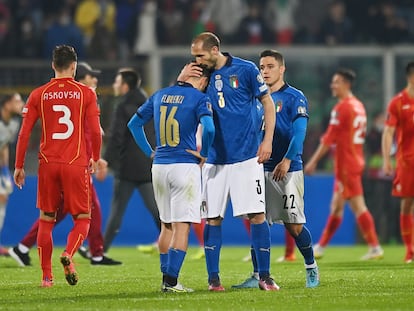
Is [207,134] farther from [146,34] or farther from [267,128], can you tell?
[146,34]

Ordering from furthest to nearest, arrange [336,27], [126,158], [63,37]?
1. [336,27]
2. [63,37]
3. [126,158]

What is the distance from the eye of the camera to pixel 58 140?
1127 cm

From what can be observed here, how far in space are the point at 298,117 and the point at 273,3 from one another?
15096 millimetres

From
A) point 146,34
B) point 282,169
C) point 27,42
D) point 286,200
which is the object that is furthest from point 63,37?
point 282,169

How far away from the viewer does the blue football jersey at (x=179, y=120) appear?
417 inches

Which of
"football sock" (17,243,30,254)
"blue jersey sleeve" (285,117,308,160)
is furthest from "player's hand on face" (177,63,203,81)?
"football sock" (17,243,30,254)

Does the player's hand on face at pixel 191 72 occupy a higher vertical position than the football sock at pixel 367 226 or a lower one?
higher

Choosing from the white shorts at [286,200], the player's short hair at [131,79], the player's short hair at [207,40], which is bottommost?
the white shorts at [286,200]

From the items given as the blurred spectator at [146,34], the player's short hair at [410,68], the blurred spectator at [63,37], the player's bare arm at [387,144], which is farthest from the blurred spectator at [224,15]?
the player's short hair at [410,68]

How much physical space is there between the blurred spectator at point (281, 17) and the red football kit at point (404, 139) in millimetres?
10247

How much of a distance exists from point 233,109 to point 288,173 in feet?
3.20

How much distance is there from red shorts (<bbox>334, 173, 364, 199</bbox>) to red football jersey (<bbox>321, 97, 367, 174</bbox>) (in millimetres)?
69

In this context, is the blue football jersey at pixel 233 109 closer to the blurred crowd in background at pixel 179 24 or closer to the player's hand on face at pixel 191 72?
the player's hand on face at pixel 191 72

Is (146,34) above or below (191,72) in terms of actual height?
below
